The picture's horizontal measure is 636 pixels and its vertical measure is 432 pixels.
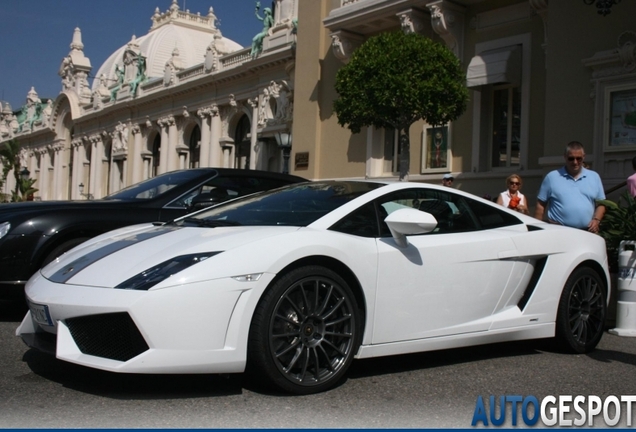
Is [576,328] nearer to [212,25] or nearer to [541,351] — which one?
[541,351]

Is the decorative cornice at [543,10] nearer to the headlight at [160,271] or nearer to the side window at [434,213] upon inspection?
the side window at [434,213]

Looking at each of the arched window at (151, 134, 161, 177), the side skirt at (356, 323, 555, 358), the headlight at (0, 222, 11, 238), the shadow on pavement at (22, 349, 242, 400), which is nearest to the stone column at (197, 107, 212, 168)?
the arched window at (151, 134, 161, 177)

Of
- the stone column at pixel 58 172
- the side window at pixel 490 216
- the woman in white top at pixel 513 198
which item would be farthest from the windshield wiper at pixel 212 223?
the stone column at pixel 58 172

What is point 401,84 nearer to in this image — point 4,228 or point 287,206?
point 4,228

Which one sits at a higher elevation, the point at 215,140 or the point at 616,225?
the point at 215,140

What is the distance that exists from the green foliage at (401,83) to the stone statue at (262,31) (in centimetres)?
1482

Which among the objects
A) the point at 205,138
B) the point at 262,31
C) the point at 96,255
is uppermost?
the point at 262,31

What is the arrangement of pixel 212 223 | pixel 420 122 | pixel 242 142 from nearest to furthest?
pixel 212 223, pixel 420 122, pixel 242 142

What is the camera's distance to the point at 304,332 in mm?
3990

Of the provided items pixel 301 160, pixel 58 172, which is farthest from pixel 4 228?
pixel 58 172

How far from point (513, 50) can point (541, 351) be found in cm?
1117

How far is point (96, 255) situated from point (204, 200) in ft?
8.90

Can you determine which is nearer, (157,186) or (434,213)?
(434,213)

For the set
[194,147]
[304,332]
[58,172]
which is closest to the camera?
[304,332]
